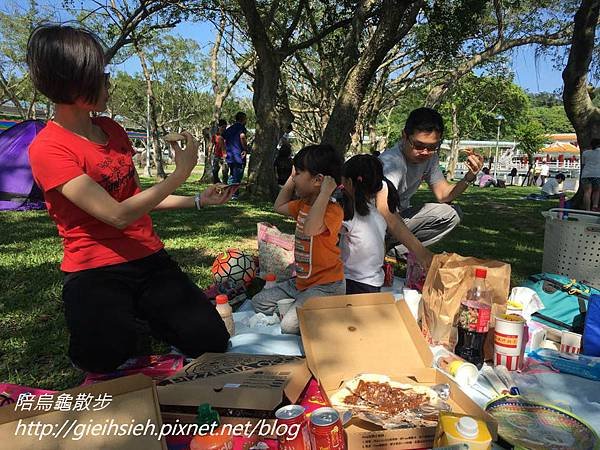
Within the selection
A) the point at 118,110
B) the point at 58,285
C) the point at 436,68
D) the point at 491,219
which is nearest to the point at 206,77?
the point at 118,110

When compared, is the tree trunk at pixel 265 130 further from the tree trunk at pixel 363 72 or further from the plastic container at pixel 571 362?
the plastic container at pixel 571 362

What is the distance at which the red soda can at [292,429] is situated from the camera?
1373mm

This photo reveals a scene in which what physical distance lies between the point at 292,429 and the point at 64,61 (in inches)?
69.1

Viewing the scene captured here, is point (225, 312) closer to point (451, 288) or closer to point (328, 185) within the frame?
point (328, 185)

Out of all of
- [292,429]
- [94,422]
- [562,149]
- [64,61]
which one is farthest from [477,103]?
[94,422]

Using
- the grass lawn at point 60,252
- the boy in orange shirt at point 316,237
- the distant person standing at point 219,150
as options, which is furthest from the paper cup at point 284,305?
the distant person standing at point 219,150

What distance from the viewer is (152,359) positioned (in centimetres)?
236

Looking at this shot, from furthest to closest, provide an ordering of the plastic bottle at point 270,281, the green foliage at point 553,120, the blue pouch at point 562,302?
the green foliage at point 553,120 → the plastic bottle at point 270,281 → the blue pouch at point 562,302

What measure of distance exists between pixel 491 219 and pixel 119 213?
7143 mm

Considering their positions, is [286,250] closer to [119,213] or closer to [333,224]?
[333,224]

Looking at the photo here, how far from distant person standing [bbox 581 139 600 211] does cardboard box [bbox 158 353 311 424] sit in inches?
323

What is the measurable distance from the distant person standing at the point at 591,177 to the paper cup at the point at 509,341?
7.32 m

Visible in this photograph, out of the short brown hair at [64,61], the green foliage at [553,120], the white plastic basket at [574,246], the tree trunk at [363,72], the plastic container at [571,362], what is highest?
the green foliage at [553,120]

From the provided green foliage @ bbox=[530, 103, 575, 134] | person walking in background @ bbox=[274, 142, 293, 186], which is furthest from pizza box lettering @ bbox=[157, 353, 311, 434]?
green foliage @ bbox=[530, 103, 575, 134]
